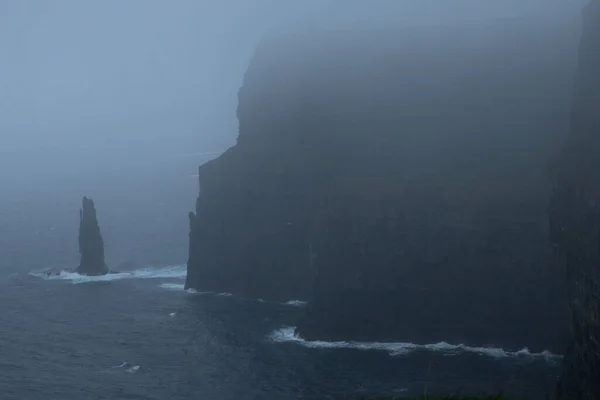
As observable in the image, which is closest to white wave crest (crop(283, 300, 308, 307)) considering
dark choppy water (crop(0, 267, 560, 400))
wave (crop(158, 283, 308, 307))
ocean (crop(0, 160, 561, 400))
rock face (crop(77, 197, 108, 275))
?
wave (crop(158, 283, 308, 307))

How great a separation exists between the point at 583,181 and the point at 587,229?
448 centimetres

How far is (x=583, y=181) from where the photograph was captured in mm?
63156

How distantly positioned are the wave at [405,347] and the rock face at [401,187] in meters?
1.10

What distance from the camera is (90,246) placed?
422 ft

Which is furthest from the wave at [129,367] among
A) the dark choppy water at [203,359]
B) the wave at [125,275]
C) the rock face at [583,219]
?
the wave at [125,275]

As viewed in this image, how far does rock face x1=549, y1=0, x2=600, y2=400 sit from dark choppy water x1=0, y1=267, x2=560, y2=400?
13.8 metres

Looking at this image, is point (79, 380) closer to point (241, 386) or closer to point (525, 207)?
point (241, 386)

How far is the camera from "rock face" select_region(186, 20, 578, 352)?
9006cm

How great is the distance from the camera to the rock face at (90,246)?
12800cm

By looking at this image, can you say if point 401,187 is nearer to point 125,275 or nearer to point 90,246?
point 125,275

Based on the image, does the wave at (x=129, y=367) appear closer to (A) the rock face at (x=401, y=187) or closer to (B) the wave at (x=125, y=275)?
(A) the rock face at (x=401, y=187)

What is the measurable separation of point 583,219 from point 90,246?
82447mm

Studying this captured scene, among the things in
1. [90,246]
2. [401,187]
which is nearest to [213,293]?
[90,246]

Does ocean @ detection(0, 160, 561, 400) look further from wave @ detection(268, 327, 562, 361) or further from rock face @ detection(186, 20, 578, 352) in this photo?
rock face @ detection(186, 20, 578, 352)
